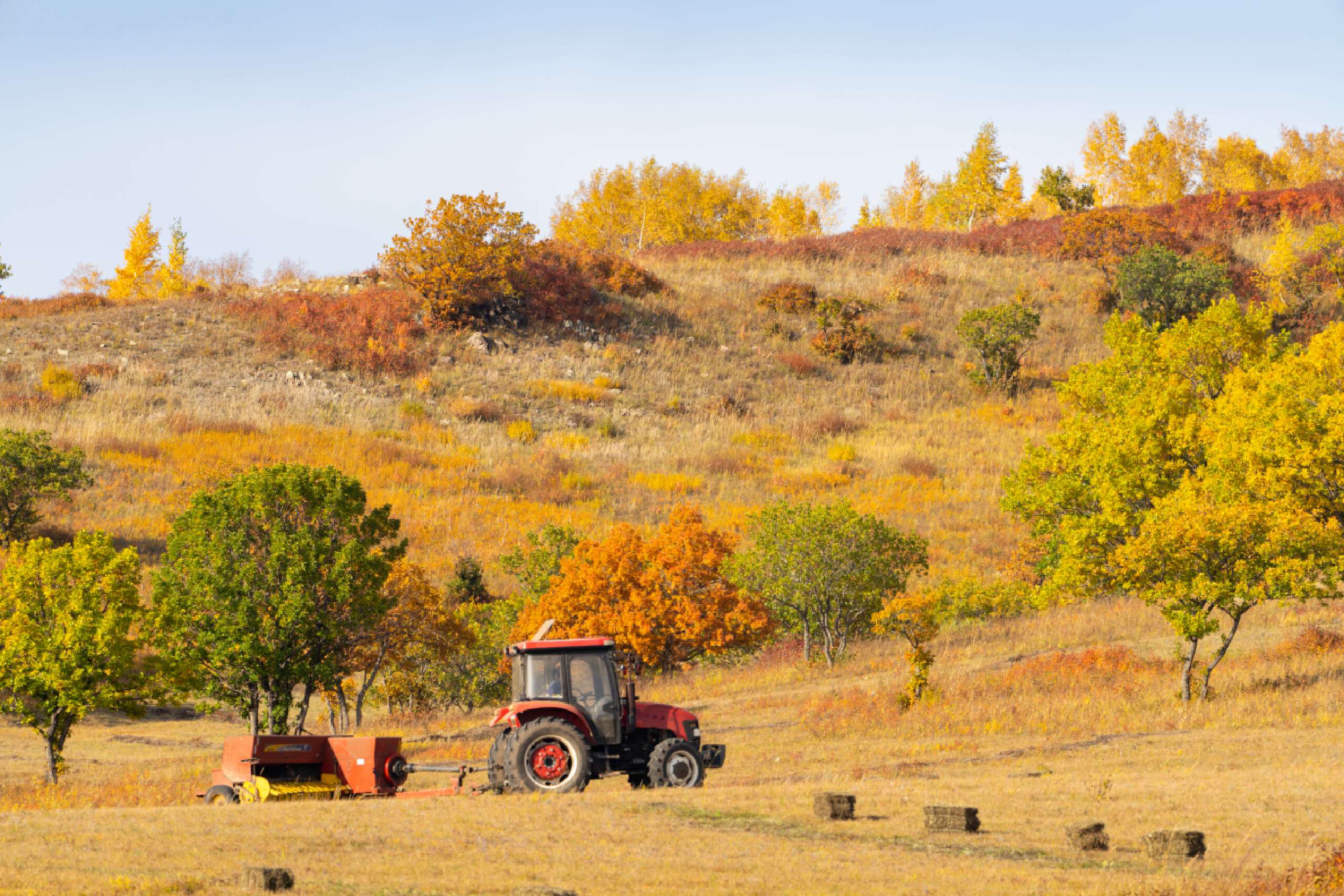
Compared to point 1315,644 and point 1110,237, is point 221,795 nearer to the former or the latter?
point 1315,644

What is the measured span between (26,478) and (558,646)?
32.6 meters

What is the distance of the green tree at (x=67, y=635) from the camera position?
23281mm

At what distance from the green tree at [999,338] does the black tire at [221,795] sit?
54.7 metres

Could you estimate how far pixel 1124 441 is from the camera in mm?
26203

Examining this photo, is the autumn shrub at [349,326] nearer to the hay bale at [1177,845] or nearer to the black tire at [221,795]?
the black tire at [221,795]

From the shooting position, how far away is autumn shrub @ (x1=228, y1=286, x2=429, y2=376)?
61906mm

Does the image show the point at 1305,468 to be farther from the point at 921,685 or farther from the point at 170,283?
the point at 170,283

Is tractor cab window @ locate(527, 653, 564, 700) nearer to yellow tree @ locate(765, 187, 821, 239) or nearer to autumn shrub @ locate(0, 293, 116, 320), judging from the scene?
autumn shrub @ locate(0, 293, 116, 320)

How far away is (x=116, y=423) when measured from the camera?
170ft

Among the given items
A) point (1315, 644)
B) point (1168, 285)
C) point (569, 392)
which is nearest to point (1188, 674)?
point (1315, 644)

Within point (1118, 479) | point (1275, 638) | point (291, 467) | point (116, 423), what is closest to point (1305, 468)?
A: point (1118, 479)

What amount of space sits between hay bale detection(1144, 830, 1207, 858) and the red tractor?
6.48 m

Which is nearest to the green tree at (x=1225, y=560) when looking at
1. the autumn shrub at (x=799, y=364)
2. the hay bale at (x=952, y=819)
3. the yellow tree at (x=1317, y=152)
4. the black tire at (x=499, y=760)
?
the hay bale at (x=952, y=819)

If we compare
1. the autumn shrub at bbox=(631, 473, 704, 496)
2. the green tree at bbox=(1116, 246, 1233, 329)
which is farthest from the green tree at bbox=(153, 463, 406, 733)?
the green tree at bbox=(1116, 246, 1233, 329)
